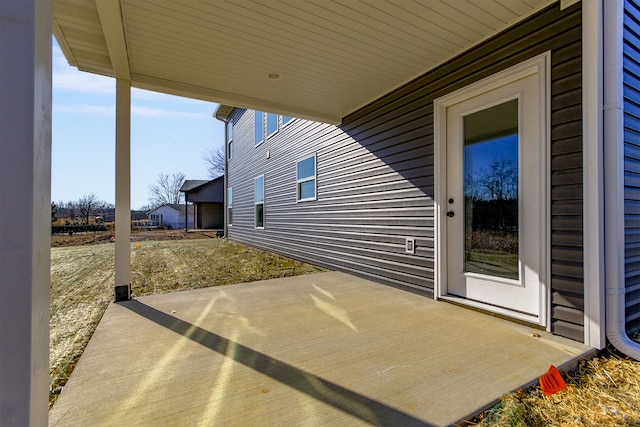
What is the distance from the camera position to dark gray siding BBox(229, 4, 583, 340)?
210 centimetres

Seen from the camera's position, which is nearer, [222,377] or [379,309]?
[222,377]

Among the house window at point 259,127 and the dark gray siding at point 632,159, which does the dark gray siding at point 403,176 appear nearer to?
the dark gray siding at point 632,159

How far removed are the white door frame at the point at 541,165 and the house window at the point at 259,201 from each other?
594 centimetres

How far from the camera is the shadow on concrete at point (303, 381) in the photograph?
133 centimetres

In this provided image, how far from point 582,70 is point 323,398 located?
261 centimetres

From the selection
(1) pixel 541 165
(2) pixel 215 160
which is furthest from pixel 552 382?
(2) pixel 215 160

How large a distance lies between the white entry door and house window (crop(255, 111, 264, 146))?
20.8 ft

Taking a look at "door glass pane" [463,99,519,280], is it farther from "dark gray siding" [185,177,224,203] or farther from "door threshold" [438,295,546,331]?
"dark gray siding" [185,177,224,203]

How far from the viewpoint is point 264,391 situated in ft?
5.02

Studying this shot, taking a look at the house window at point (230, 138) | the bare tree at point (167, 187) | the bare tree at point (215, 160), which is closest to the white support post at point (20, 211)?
the house window at point (230, 138)

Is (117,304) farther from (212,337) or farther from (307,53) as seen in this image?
(307,53)

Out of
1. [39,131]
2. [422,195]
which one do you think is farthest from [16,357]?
[422,195]

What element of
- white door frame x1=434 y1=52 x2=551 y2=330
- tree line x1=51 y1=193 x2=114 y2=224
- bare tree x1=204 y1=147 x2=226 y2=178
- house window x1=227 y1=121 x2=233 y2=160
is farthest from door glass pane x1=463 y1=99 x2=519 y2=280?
tree line x1=51 y1=193 x2=114 y2=224

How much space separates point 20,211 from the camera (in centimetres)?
71
